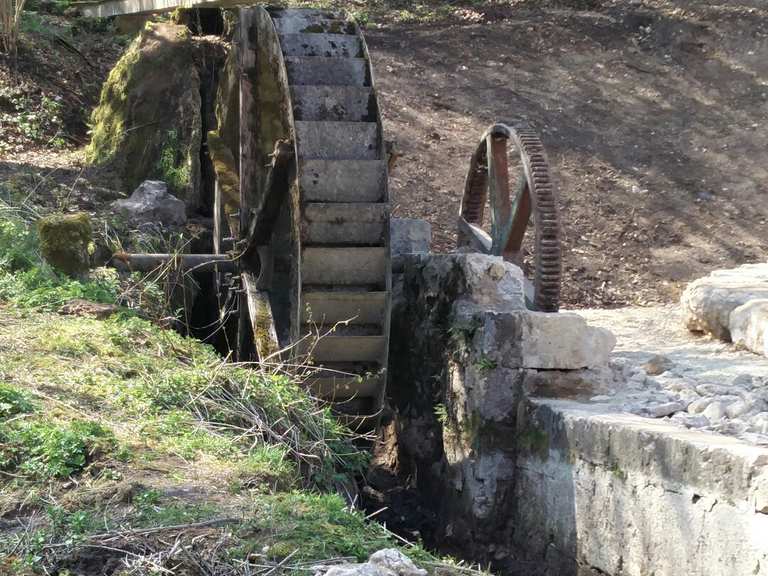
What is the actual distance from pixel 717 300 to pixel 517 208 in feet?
4.85

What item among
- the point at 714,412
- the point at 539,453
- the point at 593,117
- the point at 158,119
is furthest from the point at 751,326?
the point at 593,117

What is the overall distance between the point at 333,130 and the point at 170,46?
342 centimetres

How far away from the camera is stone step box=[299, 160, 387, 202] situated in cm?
713

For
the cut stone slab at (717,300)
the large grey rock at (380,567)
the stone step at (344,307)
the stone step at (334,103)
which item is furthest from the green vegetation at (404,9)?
the large grey rock at (380,567)

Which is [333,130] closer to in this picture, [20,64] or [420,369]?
[420,369]

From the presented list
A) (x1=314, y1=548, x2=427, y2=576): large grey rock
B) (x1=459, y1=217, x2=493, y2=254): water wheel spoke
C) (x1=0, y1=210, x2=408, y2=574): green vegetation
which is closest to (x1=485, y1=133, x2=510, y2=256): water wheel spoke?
(x1=459, y1=217, x2=493, y2=254): water wheel spoke

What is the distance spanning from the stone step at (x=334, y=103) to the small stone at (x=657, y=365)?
2.27m

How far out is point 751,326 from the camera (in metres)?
7.25

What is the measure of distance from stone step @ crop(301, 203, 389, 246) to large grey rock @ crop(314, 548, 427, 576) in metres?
3.43

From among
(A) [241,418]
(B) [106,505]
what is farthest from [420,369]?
(B) [106,505]

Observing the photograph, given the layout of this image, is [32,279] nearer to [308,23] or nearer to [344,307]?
[344,307]

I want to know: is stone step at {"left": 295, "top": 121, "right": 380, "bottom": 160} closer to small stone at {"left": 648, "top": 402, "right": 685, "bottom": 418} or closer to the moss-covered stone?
the moss-covered stone

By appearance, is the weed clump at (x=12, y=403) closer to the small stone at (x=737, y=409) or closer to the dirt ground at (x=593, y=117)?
the small stone at (x=737, y=409)

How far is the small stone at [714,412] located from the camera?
5.57 meters
